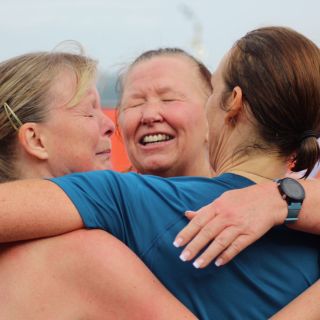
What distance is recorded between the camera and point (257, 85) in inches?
67.2

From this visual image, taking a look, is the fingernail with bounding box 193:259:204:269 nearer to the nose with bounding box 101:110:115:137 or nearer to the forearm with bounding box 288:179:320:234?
the forearm with bounding box 288:179:320:234

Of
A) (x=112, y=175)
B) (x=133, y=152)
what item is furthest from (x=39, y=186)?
(x=133, y=152)

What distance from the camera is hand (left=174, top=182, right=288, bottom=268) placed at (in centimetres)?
149

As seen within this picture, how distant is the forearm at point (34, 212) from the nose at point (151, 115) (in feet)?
5.02

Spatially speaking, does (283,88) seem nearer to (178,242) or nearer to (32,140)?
(178,242)

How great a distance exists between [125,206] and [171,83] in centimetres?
160

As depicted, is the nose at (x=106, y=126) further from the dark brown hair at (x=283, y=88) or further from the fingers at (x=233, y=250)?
the fingers at (x=233, y=250)

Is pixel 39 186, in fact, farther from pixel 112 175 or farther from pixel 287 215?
pixel 287 215

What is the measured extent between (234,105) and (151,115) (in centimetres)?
128

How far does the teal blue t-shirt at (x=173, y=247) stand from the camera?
1566 mm

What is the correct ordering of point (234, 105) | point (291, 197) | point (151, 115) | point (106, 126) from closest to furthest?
point (291, 197) < point (234, 105) < point (106, 126) < point (151, 115)

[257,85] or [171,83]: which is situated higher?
[257,85]

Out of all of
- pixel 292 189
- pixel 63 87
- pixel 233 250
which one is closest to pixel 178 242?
pixel 233 250

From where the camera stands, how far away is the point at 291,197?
63.4 inches
